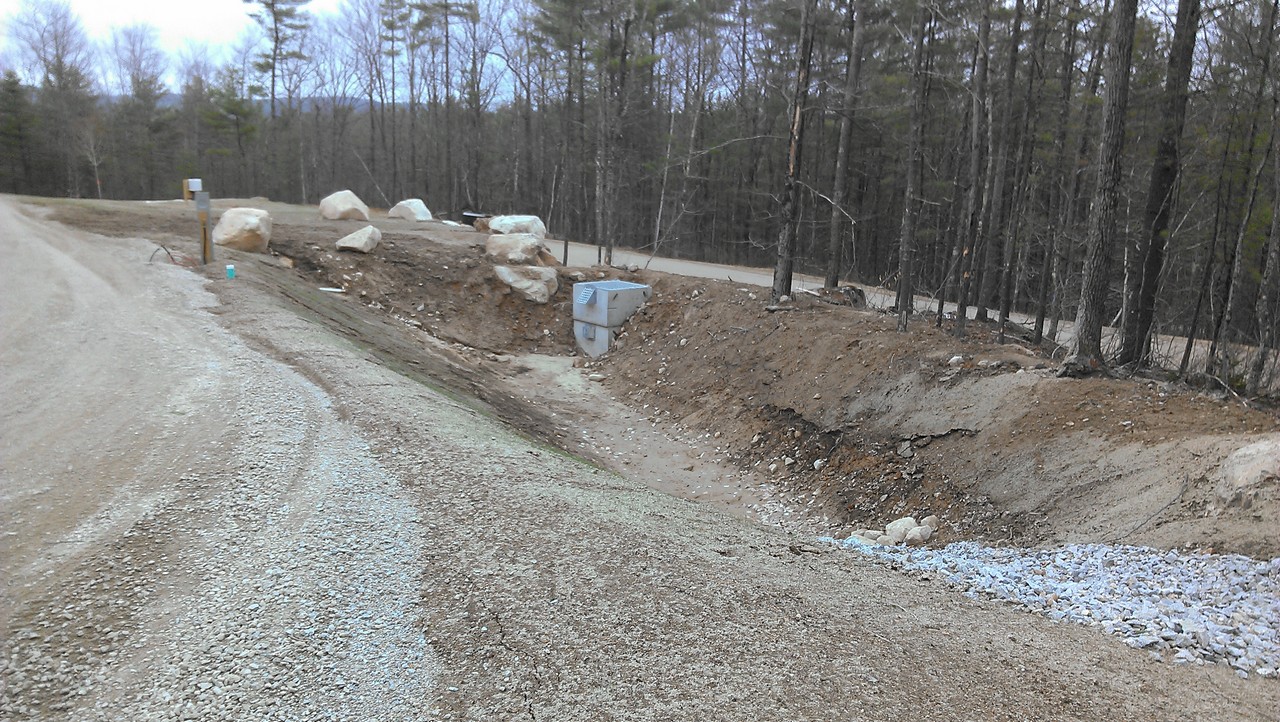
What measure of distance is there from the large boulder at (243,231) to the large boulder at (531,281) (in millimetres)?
4646

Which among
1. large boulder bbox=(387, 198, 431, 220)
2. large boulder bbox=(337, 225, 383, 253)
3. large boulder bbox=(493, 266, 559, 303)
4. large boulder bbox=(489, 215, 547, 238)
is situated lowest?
large boulder bbox=(493, 266, 559, 303)

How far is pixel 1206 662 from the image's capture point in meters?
3.60

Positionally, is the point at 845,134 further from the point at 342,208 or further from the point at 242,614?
the point at 242,614

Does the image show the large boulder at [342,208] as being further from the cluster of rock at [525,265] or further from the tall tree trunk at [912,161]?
the tall tree trunk at [912,161]

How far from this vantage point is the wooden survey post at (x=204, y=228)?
435 inches

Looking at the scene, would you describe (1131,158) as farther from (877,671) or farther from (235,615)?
(235,615)

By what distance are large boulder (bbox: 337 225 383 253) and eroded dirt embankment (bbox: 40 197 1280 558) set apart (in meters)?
0.30

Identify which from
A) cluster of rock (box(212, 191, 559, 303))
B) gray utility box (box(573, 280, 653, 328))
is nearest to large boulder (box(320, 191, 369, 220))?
cluster of rock (box(212, 191, 559, 303))

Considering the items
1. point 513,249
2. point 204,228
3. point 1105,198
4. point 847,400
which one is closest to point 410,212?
point 513,249

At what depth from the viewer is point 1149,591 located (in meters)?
4.45

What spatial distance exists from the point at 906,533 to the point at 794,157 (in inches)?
291

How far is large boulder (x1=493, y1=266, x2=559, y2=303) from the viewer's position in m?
16.1

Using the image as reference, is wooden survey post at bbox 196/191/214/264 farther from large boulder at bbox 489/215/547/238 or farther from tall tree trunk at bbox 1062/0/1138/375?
tall tree trunk at bbox 1062/0/1138/375

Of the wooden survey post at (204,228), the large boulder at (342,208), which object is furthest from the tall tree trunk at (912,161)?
the large boulder at (342,208)
